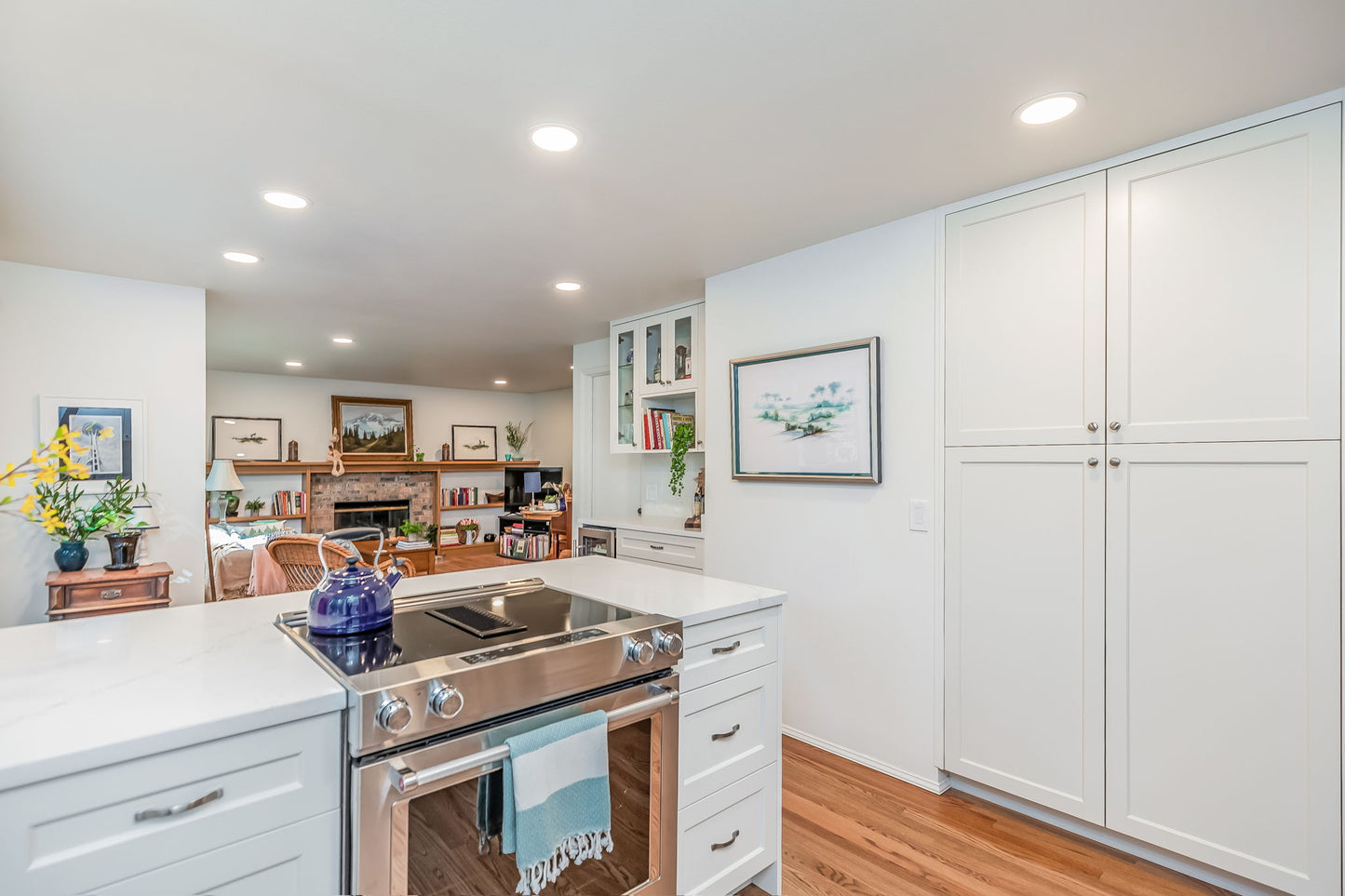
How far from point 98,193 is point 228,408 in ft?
18.6

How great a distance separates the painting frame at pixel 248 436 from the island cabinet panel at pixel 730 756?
7188mm

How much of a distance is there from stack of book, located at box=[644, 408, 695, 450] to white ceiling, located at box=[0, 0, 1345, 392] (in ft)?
4.03

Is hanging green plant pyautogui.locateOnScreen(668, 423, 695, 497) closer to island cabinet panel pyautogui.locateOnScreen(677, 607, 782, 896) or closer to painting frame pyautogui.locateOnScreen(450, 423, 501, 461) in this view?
island cabinet panel pyautogui.locateOnScreen(677, 607, 782, 896)

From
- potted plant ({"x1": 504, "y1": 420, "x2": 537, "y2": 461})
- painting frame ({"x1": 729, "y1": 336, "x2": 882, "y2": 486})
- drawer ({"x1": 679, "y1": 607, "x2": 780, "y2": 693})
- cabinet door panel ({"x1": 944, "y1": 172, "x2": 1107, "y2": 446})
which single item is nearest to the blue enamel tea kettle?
drawer ({"x1": 679, "y1": 607, "x2": 780, "y2": 693})

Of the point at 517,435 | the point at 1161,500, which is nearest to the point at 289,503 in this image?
the point at 517,435

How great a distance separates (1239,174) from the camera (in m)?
1.89

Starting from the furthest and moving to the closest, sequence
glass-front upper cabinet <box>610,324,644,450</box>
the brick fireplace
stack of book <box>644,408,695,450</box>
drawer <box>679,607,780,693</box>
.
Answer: the brick fireplace
glass-front upper cabinet <box>610,324,644,450</box>
stack of book <box>644,408,695,450</box>
drawer <box>679,607,780,693</box>

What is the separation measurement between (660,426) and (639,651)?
2610mm

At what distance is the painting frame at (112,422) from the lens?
3.25 metres

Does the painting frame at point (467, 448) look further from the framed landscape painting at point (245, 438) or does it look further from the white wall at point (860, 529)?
the white wall at point (860, 529)

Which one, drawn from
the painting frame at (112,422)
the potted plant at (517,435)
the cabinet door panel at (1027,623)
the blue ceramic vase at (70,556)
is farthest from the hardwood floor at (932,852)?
the potted plant at (517,435)

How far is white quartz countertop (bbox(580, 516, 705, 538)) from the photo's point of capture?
377cm

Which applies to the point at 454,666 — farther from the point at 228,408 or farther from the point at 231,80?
the point at 228,408

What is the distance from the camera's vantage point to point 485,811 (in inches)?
51.3
